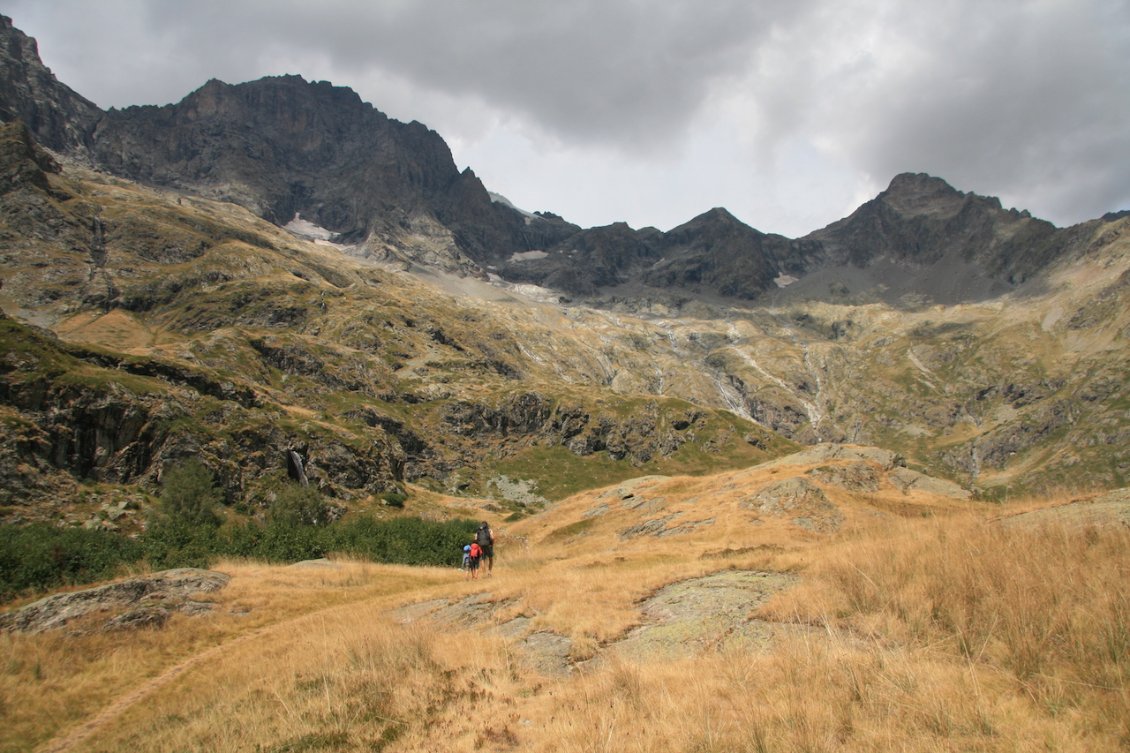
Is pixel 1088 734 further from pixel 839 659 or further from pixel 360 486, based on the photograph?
pixel 360 486

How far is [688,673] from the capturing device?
803 cm

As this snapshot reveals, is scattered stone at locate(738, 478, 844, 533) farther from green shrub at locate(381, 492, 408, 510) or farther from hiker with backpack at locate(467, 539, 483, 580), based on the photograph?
green shrub at locate(381, 492, 408, 510)

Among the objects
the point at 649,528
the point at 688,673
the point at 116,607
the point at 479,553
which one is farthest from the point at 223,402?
the point at 688,673

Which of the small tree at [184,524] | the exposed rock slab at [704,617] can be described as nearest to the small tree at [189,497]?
the small tree at [184,524]

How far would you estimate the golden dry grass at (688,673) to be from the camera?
18.8 feet

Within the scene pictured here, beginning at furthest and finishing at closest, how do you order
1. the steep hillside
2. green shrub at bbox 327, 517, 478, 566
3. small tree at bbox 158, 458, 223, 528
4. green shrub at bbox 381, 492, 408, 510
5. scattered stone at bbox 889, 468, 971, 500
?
green shrub at bbox 381, 492, 408, 510, the steep hillside, small tree at bbox 158, 458, 223, 528, green shrub at bbox 327, 517, 478, 566, scattered stone at bbox 889, 468, 971, 500

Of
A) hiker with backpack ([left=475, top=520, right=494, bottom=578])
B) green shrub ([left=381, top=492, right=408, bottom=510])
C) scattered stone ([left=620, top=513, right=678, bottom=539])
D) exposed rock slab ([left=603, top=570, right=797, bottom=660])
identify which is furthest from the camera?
green shrub ([left=381, top=492, right=408, bottom=510])

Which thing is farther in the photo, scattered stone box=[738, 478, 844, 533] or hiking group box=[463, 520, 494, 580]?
scattered stone box=[738, 478, 844, 533]

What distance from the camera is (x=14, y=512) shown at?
53.0 meters

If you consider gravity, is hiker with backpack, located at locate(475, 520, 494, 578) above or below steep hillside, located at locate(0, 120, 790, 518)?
below


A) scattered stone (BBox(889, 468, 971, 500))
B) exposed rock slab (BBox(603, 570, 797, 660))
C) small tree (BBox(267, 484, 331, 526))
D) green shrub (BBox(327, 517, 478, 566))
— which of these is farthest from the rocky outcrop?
scattered stone (BBox(889, 468, 971, 500))

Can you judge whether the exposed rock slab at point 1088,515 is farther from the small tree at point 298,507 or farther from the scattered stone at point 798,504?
the small tree at point 298,507

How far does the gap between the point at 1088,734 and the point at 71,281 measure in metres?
246

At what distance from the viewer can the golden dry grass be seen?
5723 millimetres
